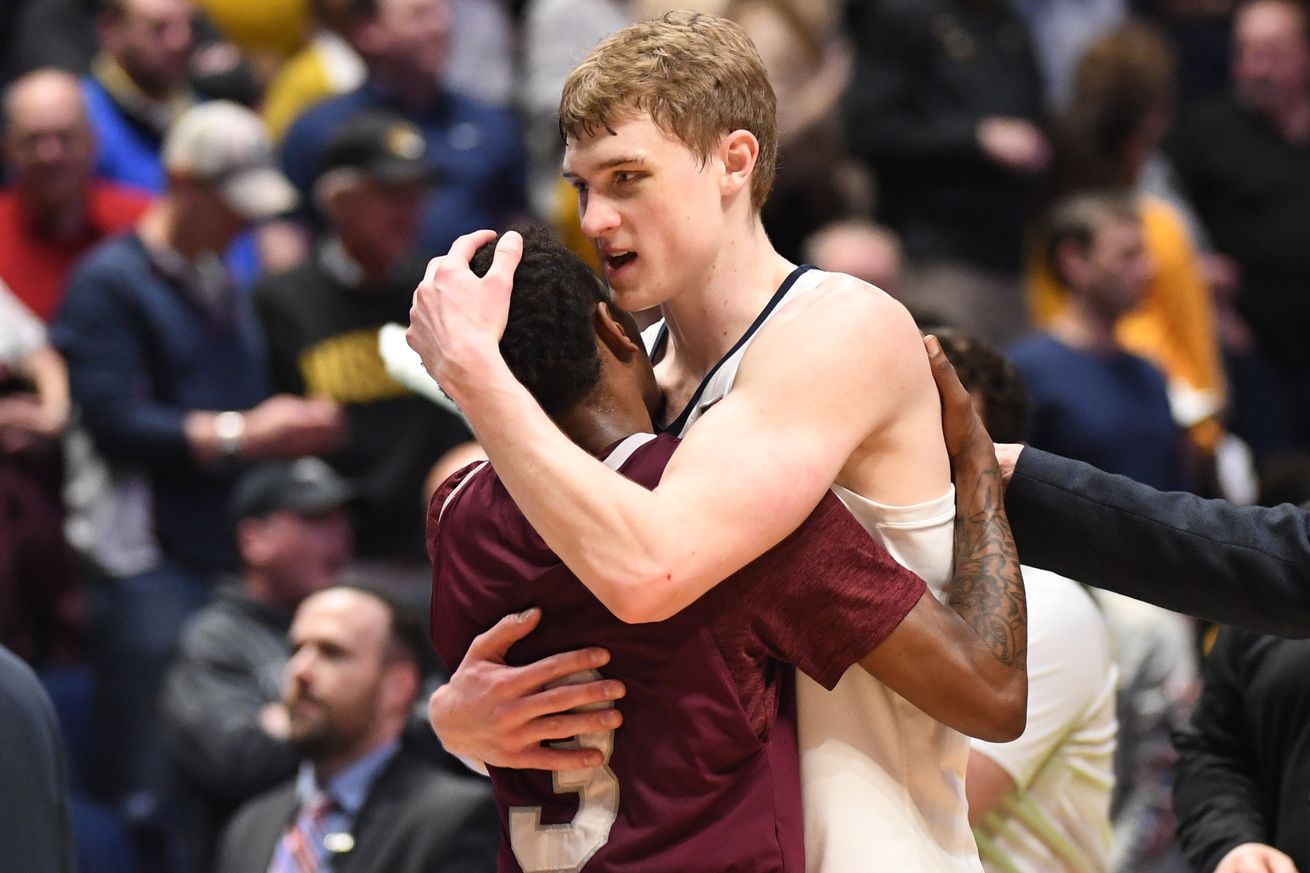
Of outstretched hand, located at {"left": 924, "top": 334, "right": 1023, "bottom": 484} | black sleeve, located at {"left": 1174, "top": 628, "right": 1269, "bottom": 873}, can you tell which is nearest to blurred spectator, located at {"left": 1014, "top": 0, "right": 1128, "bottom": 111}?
black sleeve, located at {"left": 1174, "top": 628, "right": 1269, "bottom": 873}

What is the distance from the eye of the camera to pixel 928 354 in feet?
10.1

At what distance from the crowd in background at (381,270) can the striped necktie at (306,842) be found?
0.92 ft

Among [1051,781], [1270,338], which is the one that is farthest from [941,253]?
[1051,781]

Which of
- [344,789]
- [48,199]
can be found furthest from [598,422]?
[48,199]

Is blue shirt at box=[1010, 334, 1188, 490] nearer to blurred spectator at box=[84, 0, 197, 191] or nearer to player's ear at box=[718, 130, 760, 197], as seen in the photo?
blurred spectator at box=[84, 0, 197, 191]

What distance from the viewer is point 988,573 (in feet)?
9.91

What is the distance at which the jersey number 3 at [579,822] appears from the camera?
2789mm

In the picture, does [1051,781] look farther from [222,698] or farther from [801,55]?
[801,55]

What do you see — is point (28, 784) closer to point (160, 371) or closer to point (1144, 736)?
point (1144, 736)

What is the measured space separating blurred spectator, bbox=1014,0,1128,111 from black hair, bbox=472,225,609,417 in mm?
6205

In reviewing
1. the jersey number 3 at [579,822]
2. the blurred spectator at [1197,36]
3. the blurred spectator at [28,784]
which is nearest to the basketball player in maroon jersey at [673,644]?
the jersey number 3 at [579,822]

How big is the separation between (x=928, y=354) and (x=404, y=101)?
4.68 metres

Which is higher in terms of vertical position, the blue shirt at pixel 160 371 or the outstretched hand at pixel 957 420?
the outstretched hand at pixel 957 420

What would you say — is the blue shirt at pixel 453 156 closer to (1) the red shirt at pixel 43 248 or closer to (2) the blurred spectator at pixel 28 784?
(1) the red shirt at pixel 43 248
